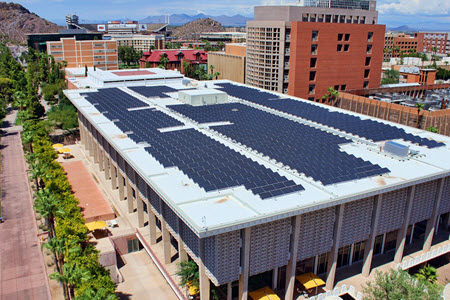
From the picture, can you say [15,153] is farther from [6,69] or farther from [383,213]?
[6,69]

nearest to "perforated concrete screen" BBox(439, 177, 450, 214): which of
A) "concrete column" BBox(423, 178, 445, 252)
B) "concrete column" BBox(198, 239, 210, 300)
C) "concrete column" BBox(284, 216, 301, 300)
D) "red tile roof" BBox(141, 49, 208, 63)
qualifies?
"concrete column" BBox(423, 178, 445, 252)

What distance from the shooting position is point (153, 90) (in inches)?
3086

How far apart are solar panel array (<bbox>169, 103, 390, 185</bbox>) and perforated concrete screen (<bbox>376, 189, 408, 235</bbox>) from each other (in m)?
2.36

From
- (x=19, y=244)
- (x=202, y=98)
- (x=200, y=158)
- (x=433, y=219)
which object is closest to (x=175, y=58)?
(x=202, y=98)

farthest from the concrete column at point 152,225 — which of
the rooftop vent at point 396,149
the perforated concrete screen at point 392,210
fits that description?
the rooftop vent at point 396,149

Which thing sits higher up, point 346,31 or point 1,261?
point 346,31

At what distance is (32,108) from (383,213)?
89.1m

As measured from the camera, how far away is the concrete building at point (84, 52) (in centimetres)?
15725

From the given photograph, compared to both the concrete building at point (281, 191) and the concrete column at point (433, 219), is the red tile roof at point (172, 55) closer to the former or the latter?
the concrete building at point (281, 191)

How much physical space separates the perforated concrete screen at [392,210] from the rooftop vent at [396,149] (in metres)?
5.58

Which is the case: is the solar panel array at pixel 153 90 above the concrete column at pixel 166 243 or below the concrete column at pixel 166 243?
above

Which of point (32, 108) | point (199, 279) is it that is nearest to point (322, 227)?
point (199, 279)

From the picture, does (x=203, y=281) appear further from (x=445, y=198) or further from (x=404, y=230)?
(x=445, y=198)

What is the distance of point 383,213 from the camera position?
117 feet
